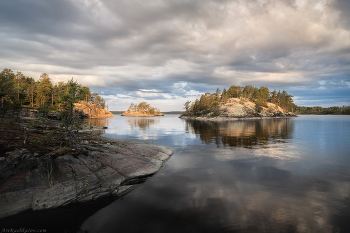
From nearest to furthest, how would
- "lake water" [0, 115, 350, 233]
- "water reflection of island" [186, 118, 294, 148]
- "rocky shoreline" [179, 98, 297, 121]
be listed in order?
"lake water" [0, 115, 350, 233] < "water reflection of island" [186, 118, 294, 148] < "rocky shoreline" [179, 98, 297, 121]

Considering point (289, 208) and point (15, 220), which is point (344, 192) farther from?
point (15, 220)

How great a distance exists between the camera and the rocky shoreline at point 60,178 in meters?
9.22

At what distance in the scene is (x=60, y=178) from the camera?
35.1 feet

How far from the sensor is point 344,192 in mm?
12227

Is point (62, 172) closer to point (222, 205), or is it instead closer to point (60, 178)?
point (60, 178)

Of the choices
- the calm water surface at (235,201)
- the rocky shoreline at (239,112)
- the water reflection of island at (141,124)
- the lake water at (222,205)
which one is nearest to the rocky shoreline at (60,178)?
the lake water at (222,205)

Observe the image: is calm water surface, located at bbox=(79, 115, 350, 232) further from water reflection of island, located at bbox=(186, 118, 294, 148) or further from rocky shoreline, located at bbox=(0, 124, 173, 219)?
water reflection of island, located at bbox=(186, 118, 294, 148)

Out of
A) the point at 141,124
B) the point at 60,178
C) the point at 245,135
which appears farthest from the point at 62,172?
the point at 141,124

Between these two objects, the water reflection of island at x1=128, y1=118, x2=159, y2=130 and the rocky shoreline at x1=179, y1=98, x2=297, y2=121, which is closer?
the water reflection of island at x1=128, y1=118, x2=159, y2=130

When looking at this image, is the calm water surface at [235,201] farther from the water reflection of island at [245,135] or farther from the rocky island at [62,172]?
the water reflection of island at [245,135]

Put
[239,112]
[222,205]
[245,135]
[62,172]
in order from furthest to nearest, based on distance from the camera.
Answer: [239,112], [245,135], [62,172], [222,205]

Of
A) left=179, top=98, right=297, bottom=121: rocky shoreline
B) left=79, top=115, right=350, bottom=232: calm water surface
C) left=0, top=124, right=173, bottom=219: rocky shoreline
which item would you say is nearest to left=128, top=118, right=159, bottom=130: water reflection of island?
left=0, top=124, right=173, bottom=219: rocky shoreline

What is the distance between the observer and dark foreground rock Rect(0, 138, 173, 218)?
9.21 metres

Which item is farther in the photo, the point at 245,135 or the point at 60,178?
the point at 245,135
